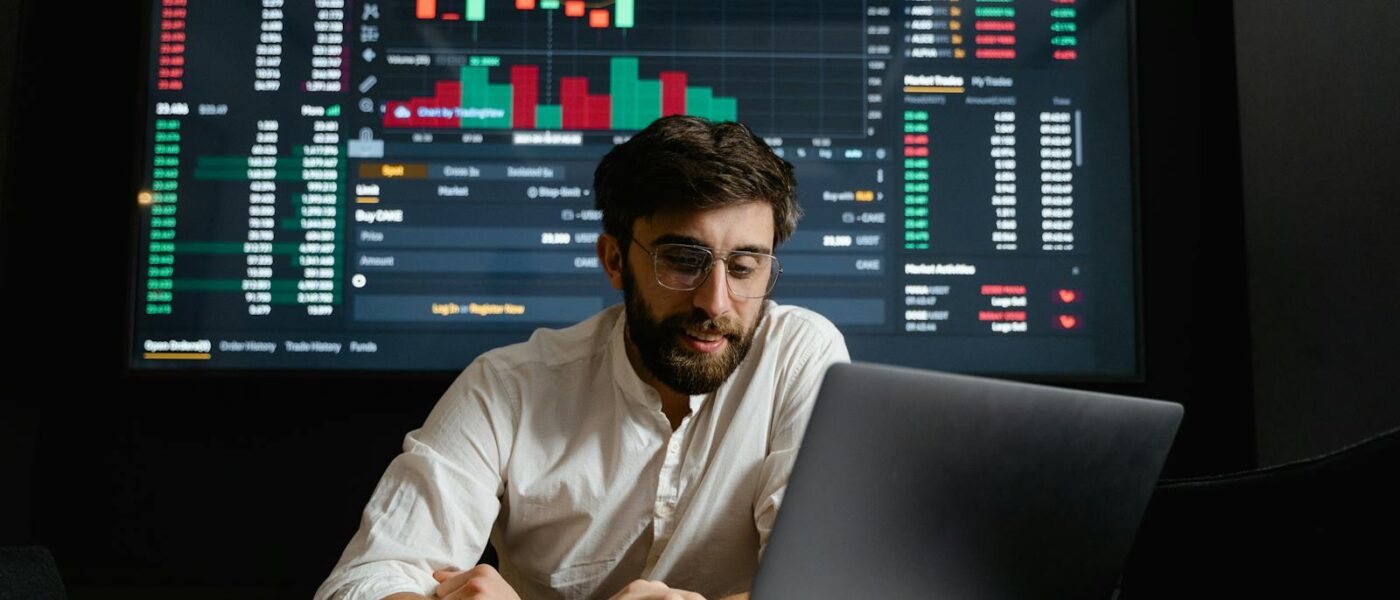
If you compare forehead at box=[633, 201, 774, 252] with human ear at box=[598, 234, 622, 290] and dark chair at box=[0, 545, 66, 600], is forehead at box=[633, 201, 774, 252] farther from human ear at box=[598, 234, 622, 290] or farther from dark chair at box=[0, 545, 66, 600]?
dark chair at box=[0, 545, 66, 600]

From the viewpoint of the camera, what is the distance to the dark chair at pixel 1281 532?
869 millimetres

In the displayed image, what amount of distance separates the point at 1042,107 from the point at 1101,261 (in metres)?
0.36

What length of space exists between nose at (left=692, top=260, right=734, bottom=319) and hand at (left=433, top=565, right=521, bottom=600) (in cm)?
47

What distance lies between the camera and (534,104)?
2.08 metres

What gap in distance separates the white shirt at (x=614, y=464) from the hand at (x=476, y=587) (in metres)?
0.20

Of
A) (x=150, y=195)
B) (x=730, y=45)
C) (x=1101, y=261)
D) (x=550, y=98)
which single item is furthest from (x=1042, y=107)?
(x=150, y=195)

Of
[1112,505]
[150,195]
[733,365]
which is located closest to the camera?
[1112,505]

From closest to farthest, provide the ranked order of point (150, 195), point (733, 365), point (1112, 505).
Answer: point (1112, 505), point (733, 365), point (150, 195)

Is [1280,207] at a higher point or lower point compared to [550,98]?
lower

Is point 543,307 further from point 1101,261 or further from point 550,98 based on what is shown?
point 1101,261

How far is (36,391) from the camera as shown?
81.5 inches

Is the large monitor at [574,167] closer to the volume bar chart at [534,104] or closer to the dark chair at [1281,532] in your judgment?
the volume bar chart at [534,104]

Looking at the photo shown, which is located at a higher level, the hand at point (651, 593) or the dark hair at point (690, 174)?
the dark hair at point (690, 174)

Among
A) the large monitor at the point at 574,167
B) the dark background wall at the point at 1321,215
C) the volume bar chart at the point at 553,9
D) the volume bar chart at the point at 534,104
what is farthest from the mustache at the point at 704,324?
the dark background wall at the point at 1321,215
